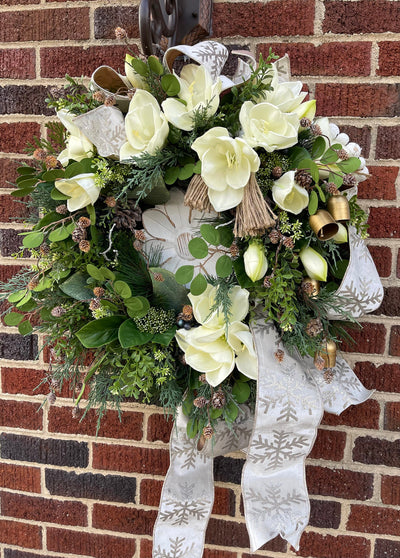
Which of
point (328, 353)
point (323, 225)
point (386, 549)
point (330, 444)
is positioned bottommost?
point (386, 549)

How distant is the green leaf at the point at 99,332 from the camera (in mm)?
721

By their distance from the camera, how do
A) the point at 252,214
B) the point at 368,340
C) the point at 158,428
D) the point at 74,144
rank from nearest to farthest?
the point at 252,214 → the point at 74,144 → the point at 368,340 → the point at 158,428

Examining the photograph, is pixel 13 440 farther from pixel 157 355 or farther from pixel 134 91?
pixel 134 91

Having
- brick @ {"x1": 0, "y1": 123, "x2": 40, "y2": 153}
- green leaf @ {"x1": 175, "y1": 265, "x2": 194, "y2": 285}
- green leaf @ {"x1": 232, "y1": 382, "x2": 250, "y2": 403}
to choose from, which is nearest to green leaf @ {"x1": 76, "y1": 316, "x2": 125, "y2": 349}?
green leaf @ {"x1": 175, "y1": 265, "x2": 194, "y2": 285}

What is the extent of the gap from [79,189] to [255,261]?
0.31 meters

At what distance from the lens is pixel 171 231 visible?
80 cm

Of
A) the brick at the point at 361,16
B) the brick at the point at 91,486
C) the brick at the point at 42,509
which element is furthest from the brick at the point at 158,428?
the brick at the point at 361,16

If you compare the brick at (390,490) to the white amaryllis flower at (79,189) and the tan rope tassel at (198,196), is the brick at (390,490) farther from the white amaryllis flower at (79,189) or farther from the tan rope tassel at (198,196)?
the white amaryllis flower at (79,189)

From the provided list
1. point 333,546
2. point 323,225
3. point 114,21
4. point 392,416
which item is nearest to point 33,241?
point 323,225

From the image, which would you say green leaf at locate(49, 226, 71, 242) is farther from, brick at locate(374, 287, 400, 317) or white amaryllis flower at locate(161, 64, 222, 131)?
brick at locate(374, 287, 400, 317)

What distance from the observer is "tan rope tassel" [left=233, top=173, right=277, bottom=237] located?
2.22 feet

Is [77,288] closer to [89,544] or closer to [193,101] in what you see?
[193,101]

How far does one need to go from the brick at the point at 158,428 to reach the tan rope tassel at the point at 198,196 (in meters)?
0.59

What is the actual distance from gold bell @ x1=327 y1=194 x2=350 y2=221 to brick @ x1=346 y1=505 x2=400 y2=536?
0.71 m
